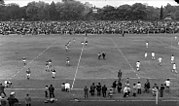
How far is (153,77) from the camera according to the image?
27656 mm

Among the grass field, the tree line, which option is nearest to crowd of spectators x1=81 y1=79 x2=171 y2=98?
the grass field

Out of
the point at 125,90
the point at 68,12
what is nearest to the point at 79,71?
the point at 125,90

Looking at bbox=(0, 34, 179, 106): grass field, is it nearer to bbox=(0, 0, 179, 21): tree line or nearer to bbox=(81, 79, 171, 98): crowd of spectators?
bbox=(81, 79, 171, 98): crowd of spectators

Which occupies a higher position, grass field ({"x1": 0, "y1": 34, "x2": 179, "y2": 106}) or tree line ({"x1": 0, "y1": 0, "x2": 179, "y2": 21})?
tree line ({"x1": 0, "y1": 0, "x2": 179, "y2": 21})

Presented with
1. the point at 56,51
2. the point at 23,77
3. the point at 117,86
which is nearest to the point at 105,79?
the point at 117,86

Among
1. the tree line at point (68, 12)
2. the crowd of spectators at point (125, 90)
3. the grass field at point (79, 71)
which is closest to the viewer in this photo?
the crowd of spectators at point (125, 90)

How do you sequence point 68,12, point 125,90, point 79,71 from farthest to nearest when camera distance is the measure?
point 68,12
point 79,71
point 125,90

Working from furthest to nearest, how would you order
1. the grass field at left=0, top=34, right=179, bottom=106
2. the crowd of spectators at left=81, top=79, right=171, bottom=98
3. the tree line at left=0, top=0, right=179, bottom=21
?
1. the tree line at left=0, top=0, right=179, bottom=21
2. the grass field at left=0, top=34, right=179, bottom=106
3. the crowd of spectators at left=81, top=79, right=171, bottom=98

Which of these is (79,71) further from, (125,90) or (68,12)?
(68,12)

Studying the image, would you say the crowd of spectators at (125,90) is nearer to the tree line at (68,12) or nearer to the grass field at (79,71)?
the grass field at (79,71)

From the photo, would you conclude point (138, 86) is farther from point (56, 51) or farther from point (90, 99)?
point (56, 51)

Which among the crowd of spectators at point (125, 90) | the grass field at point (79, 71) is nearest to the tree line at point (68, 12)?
the grass field at point (79, 71)

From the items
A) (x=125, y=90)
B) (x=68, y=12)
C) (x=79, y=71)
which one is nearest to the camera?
(x=125, y=90)

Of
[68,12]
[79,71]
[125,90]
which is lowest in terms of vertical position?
[79,71]
